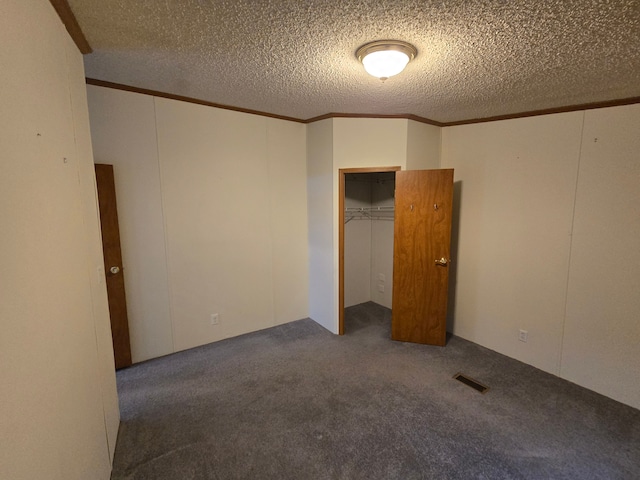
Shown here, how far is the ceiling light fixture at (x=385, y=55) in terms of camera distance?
5.59ft

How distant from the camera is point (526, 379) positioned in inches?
106

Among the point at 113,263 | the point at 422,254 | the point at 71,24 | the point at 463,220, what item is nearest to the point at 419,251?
the point at 422,254

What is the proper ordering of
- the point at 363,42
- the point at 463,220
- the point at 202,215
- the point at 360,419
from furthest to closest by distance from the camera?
1. the point at 463,220
2. the point at 202,215
3. the point at 360,419
4. the point at 363,42

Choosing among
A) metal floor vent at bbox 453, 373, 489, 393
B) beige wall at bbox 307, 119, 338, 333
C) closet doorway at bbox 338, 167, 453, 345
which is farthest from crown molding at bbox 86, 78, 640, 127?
metal floor vent at bbox 453, 373, 489, 393

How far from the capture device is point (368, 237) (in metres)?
4.56

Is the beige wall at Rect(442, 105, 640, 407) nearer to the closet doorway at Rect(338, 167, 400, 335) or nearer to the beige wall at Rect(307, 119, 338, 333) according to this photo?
the closet doorway at Rect(338, 167, 400, 335)

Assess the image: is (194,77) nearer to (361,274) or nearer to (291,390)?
(291,390)

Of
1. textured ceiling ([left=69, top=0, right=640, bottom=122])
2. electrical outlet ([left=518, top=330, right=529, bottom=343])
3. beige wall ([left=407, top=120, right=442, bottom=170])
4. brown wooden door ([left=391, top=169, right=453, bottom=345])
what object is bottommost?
electrical outlet ([left=518, top=330, right=529, bottom=343])

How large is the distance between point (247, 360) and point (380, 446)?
5.02 ft

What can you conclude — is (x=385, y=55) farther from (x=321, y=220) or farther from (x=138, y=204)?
(x=138, y=204)

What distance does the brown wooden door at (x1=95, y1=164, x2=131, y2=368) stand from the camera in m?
2.53

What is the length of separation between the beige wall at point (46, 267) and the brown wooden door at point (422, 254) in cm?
273

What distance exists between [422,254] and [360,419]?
1.77 metres

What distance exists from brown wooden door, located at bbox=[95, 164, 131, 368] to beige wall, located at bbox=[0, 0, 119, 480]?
3.02 ft
